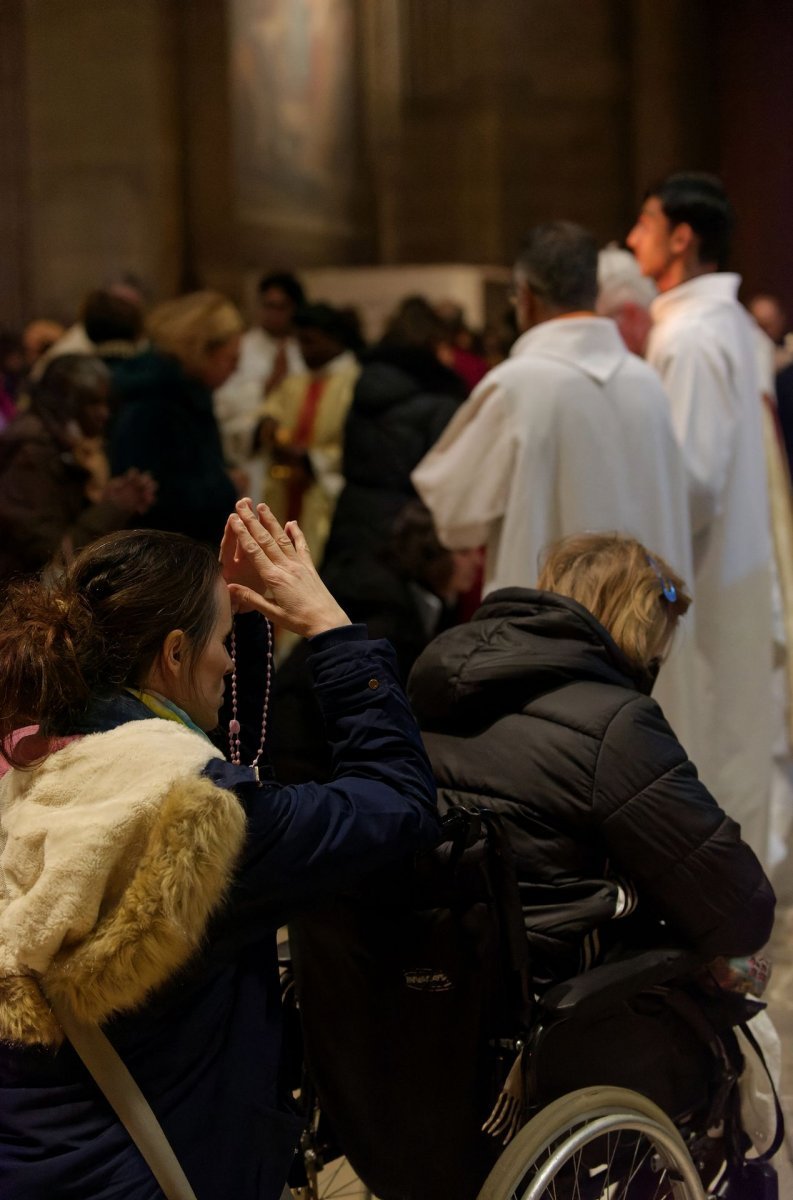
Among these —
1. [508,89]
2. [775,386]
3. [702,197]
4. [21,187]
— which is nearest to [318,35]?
[508,89]

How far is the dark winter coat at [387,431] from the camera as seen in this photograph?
19.7ft

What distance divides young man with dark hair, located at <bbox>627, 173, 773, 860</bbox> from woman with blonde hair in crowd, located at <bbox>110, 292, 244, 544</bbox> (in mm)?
1633

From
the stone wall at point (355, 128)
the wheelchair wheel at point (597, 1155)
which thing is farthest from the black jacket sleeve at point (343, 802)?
the stone wall at point (355, 128)

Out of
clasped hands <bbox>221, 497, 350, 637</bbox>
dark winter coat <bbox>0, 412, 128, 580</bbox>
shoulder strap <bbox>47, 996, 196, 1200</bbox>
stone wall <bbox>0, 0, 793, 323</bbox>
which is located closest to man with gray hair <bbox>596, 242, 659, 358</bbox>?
dark winter coat <bbox>0, 412, 128, 580</bbox>

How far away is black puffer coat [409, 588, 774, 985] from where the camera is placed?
261cm

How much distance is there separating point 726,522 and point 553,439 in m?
0.78

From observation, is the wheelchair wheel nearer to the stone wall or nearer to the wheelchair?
the wheelchair

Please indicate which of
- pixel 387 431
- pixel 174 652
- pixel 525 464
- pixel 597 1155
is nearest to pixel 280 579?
pixel 174 652

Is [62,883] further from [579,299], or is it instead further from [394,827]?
[579,299]

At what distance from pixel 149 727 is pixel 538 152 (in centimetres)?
1360

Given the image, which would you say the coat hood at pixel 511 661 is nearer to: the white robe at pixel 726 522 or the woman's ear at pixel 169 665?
the woman's ear at pixel 169 665

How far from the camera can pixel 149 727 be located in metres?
2.07

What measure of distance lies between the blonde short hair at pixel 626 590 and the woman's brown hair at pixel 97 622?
942 millimetres

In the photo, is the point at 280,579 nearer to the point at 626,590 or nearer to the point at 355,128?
the point at 626,590
